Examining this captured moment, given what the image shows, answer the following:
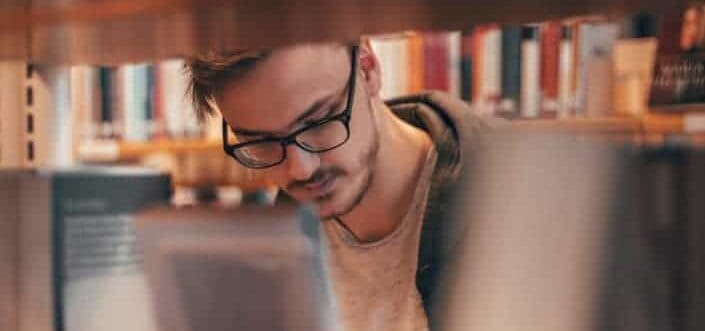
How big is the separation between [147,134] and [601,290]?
182 centimetres

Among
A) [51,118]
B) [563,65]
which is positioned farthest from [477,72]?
[51,118]

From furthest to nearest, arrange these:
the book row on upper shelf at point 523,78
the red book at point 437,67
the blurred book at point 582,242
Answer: the red book at point 437,67 → the book row on upper shelf at point 523,78 → the blurred book at point 582,242

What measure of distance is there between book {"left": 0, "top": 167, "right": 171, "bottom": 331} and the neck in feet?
0.59

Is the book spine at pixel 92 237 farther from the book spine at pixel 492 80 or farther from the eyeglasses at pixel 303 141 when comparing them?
the book spine at pixel 492 80

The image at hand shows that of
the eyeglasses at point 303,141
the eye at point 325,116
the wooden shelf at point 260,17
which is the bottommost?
the eyeglasses at point 303,141

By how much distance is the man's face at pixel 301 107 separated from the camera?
1.51ft

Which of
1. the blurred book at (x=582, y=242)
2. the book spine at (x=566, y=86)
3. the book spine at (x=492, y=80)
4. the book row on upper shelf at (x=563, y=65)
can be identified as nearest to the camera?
the blurred book at (x=582, y=242)

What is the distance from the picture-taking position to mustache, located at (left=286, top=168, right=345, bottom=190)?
1.81 feet

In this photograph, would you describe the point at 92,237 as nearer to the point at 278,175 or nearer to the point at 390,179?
the point at 278,175

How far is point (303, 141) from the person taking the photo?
0.51 meters

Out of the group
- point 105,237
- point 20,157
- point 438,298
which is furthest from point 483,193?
point 20,157

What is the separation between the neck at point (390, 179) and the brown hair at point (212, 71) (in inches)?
7.7

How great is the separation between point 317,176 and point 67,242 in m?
0.19

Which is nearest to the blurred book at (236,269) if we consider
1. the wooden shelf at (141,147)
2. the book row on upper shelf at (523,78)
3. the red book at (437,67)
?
the book row on upper shelf at (523,78)
